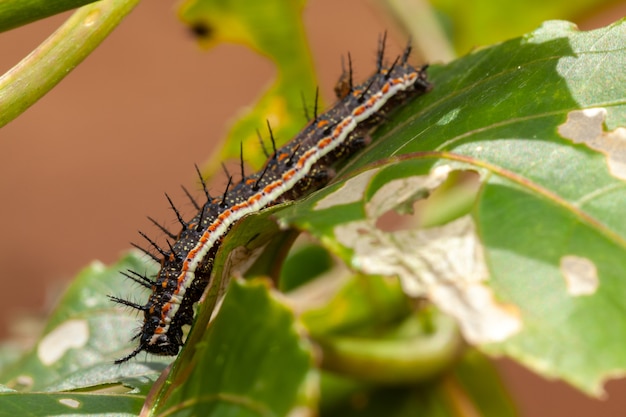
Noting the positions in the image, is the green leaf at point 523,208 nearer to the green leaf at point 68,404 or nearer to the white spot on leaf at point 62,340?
the green leaf at point 68,404

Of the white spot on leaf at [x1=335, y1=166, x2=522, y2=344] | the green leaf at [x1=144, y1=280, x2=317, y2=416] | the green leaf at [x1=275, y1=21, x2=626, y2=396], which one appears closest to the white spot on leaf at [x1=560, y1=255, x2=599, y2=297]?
the green leaf at [x1=275, y1=21, x2=626, y2=396]

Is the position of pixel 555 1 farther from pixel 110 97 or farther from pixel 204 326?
pixel 110 97

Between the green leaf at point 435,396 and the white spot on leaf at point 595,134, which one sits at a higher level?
the white spot on leaf at point 595,134

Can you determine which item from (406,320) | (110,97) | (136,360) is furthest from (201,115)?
(136,360)

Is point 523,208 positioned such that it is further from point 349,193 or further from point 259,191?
point 259,191

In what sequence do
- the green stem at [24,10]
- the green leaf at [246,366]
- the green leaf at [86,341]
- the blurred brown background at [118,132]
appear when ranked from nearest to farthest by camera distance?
the green leaf at [246,366] → the green stem at [24,10] → the green leaf at [86,341] → the blurred brown background at [118,132]

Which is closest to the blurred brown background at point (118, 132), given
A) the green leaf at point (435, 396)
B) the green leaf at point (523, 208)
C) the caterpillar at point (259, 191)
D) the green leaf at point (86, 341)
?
the green leaf at point (435, 396)
